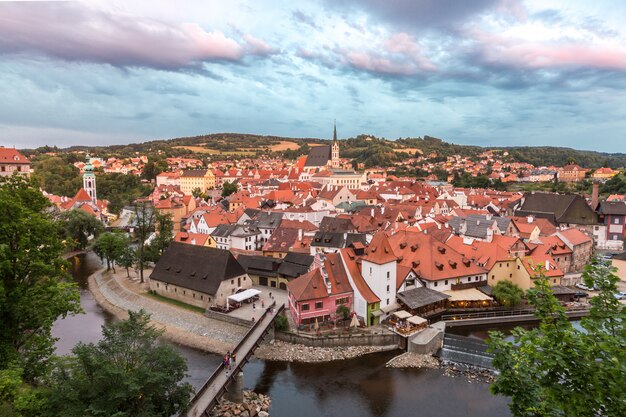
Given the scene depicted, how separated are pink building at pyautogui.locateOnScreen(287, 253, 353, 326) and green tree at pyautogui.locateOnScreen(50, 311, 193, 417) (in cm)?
1214

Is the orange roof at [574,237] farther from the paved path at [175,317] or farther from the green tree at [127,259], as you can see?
the green tree at [127,259]

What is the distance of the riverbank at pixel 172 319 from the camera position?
27.0m

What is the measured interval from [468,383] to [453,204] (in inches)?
1995

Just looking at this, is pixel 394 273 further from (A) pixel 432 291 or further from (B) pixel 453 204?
(B) pixel 453 204

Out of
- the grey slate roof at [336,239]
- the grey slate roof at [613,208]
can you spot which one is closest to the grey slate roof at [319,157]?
the grey slate roof at [613,208]

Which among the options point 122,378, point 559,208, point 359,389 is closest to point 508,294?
point 359,389

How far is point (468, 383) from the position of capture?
22.1 meters

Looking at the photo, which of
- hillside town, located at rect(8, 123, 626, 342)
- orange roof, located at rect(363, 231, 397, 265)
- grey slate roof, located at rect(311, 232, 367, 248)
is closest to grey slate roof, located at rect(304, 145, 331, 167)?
hillside town, located at rect(8, 123, 626, 342)

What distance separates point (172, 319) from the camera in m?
30.6

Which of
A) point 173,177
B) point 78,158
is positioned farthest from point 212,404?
point 78,158

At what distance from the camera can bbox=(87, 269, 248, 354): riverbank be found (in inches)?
1064

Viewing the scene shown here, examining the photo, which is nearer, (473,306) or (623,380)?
(623,380)

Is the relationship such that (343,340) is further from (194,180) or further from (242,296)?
(194,180)

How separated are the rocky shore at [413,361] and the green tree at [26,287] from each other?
1713 centimetres
